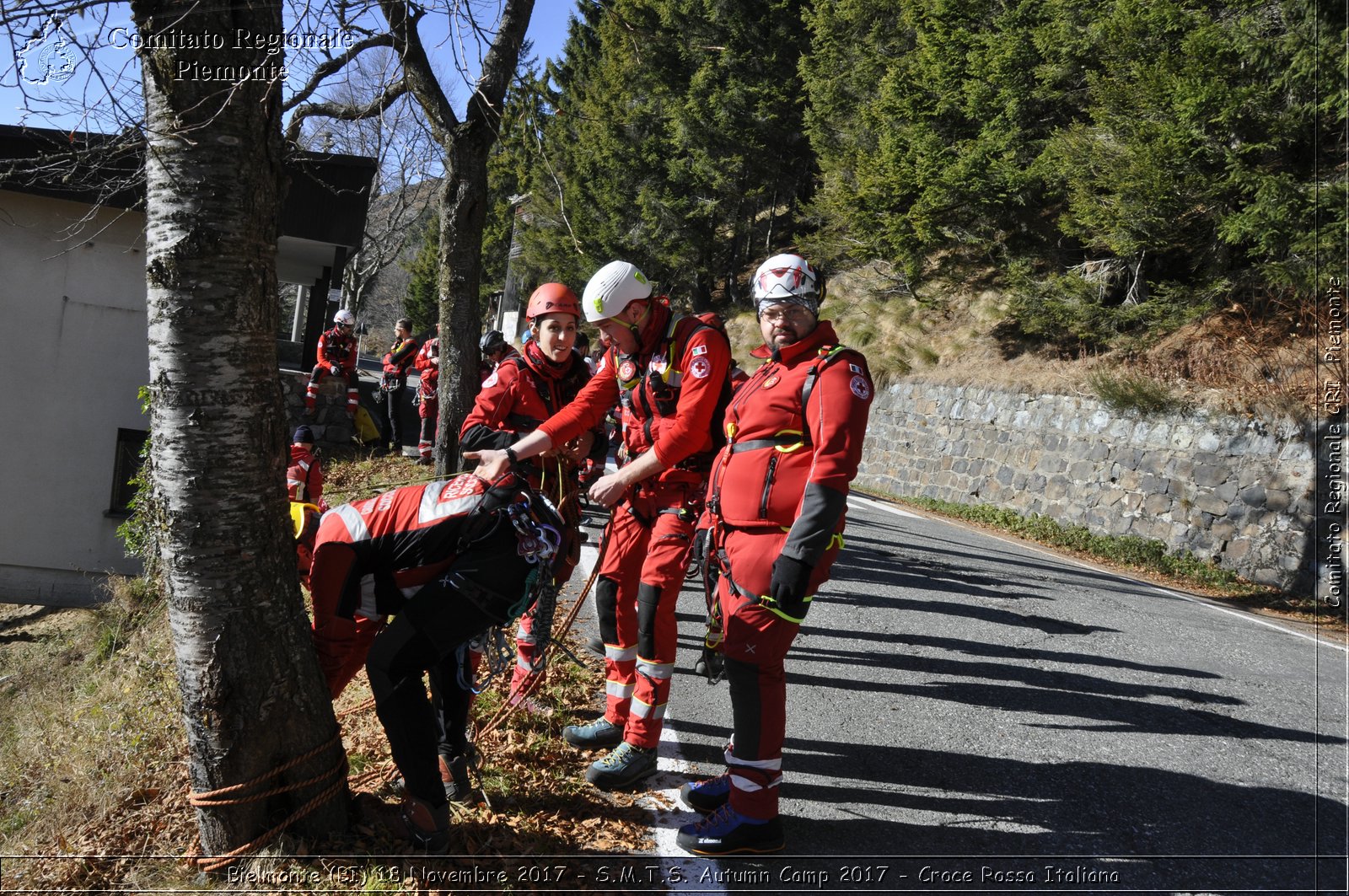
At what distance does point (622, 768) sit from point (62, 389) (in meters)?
13.1

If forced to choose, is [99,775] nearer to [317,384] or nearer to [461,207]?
[461,207]

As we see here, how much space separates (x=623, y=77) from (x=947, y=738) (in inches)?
1149

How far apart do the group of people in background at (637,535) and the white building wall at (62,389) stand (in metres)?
11.5

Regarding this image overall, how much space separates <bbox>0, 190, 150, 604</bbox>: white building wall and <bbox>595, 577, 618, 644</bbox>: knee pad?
12.0 m

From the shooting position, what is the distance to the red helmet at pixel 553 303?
4.53 metres

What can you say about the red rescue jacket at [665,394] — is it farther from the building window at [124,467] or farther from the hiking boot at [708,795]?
the building window at [124,467]

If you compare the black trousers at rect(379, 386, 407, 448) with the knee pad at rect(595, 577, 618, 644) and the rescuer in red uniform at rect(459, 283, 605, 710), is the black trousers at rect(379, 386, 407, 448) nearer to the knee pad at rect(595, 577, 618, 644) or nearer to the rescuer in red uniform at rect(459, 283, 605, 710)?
the rescuer in red uniform at rect(459, 283, 605, 710)

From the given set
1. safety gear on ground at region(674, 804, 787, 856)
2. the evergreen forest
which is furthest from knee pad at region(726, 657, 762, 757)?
the evergreen forest

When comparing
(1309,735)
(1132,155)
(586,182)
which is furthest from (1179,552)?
(586,182)

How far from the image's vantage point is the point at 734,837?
344 centimetres

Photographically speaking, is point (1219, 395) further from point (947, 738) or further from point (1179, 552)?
point (947, 738)

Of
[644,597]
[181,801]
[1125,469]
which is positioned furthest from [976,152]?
[181,801]

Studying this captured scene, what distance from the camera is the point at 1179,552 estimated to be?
1241 cm

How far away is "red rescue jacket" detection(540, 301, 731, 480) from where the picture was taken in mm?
4023
